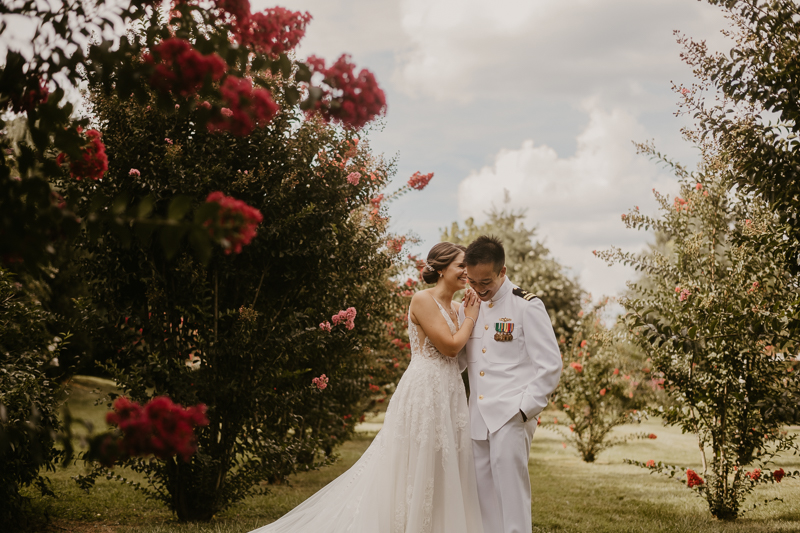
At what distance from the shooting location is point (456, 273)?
4.92 metres

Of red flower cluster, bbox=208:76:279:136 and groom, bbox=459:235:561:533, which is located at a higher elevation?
red flower cluster, bbox=208:76:279:136

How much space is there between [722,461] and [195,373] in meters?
5.69

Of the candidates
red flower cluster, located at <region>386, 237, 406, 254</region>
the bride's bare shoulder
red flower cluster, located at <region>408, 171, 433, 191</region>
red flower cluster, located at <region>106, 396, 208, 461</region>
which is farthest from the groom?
red flower cluster, located at <region>408, 171, 433, 191</region>

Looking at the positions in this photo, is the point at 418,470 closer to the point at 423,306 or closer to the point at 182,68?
the point at 423,306

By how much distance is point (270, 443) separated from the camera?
5.77 m

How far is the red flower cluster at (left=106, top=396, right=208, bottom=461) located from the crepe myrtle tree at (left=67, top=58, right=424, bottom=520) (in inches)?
151

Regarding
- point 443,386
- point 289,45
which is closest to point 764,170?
point 443,386

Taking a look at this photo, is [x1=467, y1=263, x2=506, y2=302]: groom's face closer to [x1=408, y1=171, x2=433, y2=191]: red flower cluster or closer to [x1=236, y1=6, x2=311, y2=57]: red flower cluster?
→ [x1=236, y1=6, x2=311, y2=57]: red flower cluster

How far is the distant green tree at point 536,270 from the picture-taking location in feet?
82.6

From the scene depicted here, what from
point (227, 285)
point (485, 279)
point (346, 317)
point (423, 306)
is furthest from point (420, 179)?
point (485, 279)

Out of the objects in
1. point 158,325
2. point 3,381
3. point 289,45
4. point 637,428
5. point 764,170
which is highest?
point 764,170

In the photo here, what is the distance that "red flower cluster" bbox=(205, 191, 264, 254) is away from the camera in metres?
1.66

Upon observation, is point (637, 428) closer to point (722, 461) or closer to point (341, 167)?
point (722, 461)

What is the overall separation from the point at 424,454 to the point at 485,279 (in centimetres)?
136
